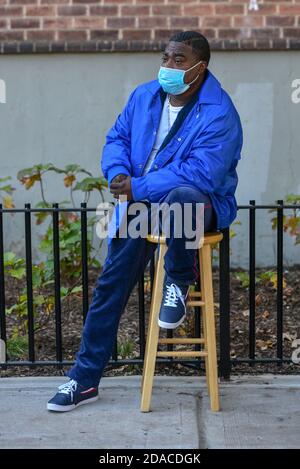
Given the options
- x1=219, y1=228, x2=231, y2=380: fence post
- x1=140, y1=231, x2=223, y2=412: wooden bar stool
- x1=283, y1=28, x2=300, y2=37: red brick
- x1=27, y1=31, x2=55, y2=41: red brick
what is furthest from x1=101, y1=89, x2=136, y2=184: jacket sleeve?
x1=283, y1=28, x2=300, y2=37: red brick

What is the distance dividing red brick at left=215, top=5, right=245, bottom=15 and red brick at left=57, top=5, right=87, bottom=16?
3.46ft

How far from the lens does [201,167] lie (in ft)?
14.1

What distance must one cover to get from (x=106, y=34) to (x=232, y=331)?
2786mm

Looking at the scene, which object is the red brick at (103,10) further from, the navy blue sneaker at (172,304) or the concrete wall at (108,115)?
the navy blue sneaker at (172,304)

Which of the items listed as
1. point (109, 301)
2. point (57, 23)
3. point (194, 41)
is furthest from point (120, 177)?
point (57, 23)

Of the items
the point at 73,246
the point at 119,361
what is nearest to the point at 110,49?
the point at 73,246

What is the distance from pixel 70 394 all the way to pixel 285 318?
2.03 metres

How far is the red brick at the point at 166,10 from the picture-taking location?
7426mm

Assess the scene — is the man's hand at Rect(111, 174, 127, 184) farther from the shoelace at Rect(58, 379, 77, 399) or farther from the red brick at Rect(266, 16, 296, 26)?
the red brick at Rect(266, 16, 296, 26)

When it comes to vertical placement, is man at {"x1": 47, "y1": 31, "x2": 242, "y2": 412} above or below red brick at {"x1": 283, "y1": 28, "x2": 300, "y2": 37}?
below

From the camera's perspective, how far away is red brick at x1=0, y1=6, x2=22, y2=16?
24.5 feet
